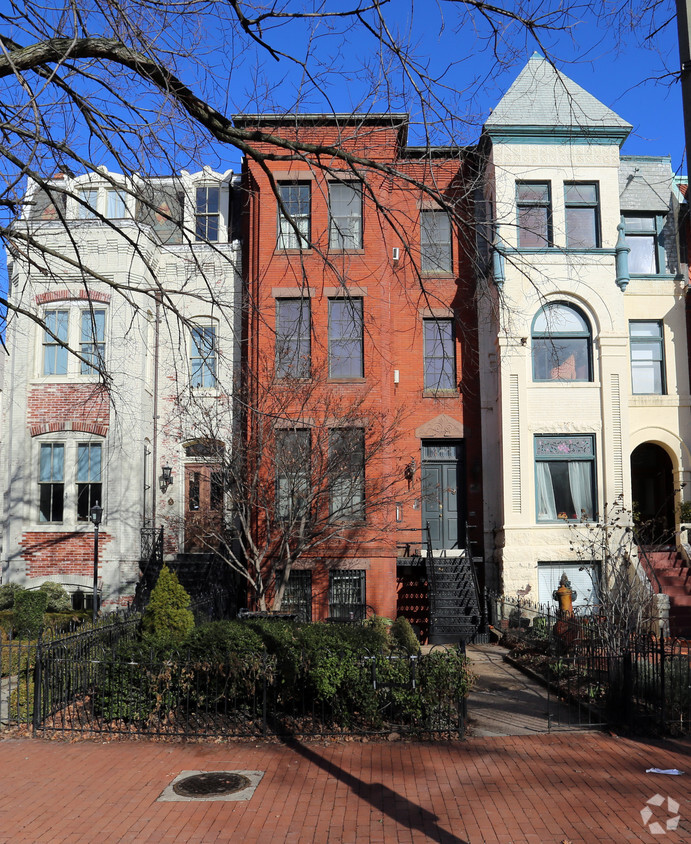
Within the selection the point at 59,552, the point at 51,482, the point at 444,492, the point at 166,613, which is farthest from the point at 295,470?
the point at 51,482

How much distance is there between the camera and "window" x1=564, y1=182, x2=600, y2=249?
18.9 meters

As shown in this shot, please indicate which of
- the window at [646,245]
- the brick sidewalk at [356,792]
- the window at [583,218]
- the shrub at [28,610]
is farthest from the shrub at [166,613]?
the window at [646,245]

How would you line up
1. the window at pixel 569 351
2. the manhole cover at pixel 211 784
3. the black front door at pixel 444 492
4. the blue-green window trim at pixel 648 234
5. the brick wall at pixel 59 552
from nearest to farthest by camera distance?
the manhole cover at pixel 211 784, the brick wall at pixel 59 552, the window at pixel 569 351, the black front door at pixel 444 492, the blue-green window trim at pixel 648 234

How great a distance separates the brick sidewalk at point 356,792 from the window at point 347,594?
28.1 ft

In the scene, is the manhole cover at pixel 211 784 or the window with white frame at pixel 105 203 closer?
the manhole cover at pixel 211 784

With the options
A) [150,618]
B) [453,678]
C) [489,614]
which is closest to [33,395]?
[150,618]

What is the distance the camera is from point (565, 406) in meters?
18.4

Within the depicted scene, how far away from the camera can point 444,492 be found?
64.2 feet

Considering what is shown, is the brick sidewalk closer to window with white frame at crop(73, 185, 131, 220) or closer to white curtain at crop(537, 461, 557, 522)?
white curtain at crop(537, 461, 557, 522)

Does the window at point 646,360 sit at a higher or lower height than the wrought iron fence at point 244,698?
higher

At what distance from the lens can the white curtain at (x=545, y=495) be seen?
18156 mm

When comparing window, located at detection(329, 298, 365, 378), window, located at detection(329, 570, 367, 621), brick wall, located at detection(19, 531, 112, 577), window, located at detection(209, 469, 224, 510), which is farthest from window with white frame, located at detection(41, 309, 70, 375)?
window, located at detection(329, 570, 367, 621)

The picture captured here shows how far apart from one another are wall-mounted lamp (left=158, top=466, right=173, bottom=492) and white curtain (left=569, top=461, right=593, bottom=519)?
9905mm

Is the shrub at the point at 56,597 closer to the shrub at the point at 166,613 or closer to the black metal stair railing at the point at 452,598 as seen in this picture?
the shrub at the point at 166,613
